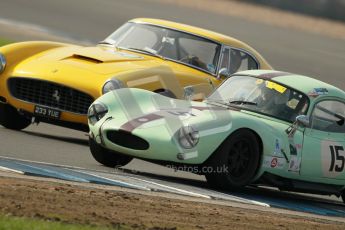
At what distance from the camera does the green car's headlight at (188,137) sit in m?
9.04

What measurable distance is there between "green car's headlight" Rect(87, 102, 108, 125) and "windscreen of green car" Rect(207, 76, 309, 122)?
3.79 feet

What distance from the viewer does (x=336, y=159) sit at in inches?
400

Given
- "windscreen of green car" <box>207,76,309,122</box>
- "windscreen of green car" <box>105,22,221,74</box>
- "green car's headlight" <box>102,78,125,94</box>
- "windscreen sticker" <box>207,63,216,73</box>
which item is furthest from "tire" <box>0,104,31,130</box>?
"windscreen of green car" <box>207,76,309,122</box>

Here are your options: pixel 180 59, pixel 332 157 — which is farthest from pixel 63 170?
pixel 180 59

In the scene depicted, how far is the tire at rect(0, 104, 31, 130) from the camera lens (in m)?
12.1

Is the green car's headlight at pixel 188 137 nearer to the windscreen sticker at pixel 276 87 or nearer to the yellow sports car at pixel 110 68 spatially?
the windscreen sticker at pixel 276 87

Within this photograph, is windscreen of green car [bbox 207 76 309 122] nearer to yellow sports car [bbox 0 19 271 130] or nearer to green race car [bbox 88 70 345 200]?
green race car [bbox 88 70 345 200]

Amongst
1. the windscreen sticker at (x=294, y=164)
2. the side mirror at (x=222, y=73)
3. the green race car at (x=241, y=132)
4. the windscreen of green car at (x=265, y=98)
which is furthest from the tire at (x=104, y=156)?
the side mirror at (x=222, y=73)

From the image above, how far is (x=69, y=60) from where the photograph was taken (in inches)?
479

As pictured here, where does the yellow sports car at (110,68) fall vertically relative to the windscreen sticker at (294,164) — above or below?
below

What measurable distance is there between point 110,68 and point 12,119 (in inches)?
53.1

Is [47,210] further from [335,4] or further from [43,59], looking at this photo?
[335,4]

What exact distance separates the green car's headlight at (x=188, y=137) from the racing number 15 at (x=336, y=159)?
1773mm

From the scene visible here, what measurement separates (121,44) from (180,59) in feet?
2.90
